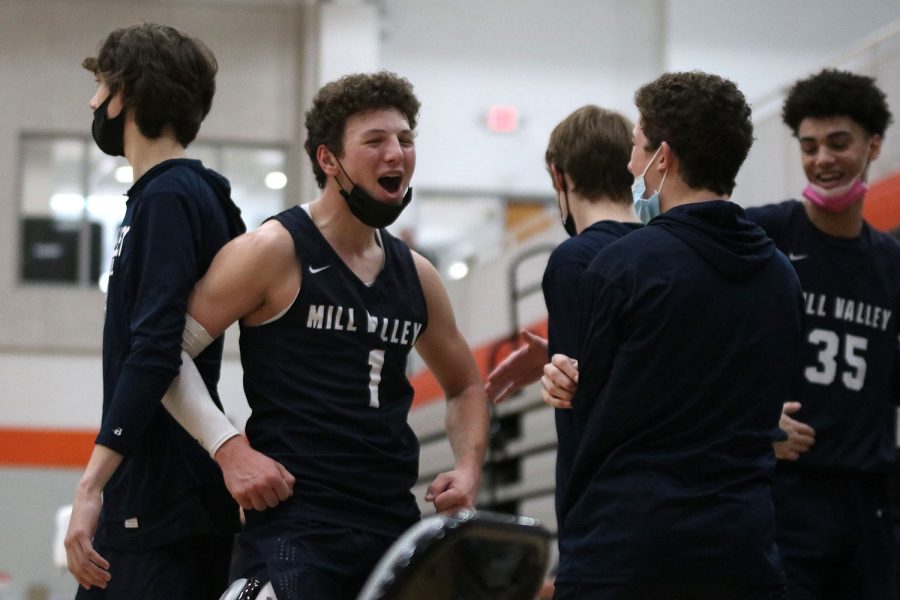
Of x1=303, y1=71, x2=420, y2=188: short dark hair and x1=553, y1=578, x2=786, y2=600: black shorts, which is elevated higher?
x1=303, y1=71, x2=420, y2=188: short dark hair

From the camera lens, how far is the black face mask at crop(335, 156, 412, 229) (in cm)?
318

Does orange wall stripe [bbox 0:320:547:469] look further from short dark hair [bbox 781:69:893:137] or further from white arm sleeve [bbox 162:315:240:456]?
white arm sleeve [bbox 162:315:240:456]

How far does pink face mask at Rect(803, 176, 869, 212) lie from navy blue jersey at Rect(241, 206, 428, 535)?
1522 millimetres

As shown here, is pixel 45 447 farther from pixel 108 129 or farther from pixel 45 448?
pixel 108 129

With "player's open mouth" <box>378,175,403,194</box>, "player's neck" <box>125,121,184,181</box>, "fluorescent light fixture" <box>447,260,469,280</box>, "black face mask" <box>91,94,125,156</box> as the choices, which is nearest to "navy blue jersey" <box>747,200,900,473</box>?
"player's open mouth" <box>378,175,403,194</box>

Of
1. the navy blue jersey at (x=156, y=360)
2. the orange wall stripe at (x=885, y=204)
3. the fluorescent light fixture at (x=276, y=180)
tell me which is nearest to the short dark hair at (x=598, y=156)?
the navy blue jersey at (x=156, y=360)

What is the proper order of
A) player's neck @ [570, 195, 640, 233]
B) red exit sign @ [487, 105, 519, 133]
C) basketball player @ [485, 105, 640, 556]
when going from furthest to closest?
red exit sign @ [487, 105, 519, 133] < player's neck @ [570, 195, 640, 233] < basketball player @ [485, 105, 640, 556]

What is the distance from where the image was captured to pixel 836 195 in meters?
3.98

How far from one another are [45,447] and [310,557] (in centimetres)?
1395

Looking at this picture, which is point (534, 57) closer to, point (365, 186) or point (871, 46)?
point (871, 46)

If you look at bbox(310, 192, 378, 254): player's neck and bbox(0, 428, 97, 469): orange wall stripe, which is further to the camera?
bbox(0, 428, 97, 469): orange wall stripe

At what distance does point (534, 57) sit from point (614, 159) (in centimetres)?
1464

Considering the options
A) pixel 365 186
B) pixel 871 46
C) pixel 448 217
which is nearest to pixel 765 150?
pixel 871 46

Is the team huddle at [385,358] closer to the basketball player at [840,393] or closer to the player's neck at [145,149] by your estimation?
the player's neck at [145,149]
